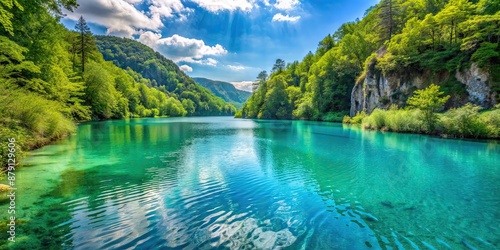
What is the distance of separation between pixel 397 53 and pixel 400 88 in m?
6.83

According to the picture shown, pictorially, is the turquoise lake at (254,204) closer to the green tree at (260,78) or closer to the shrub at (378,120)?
the shrub at (378,120)

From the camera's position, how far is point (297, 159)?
16.1 metres

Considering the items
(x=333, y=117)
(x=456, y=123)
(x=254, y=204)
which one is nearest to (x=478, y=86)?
(x=456, y=123)

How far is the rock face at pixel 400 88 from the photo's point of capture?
31.1 meters

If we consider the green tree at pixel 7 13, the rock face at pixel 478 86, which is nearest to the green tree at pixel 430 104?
the rock face at pixel 478 86

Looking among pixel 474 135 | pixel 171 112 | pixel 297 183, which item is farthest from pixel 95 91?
pixel 171 112

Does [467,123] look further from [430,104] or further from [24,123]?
[24,123]

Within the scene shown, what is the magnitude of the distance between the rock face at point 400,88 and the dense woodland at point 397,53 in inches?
33.2

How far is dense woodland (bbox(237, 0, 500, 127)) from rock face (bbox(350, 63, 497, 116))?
2.77ft

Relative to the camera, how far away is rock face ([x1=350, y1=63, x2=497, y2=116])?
1224 inches

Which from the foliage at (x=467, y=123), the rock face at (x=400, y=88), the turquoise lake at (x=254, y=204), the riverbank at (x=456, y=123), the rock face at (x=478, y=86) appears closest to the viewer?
the turquoise lake at (x=254, y=204)

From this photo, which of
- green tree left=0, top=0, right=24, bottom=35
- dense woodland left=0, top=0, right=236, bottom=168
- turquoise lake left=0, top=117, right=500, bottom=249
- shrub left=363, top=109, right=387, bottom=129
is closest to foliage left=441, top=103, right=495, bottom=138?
shrub left=363, top=109, right=387, bottom=129

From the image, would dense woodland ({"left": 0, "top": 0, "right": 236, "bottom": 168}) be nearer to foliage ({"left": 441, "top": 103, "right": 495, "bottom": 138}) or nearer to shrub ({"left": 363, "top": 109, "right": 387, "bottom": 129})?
foliage ({"left": 441, "top": 103, "right": 495, "bottom": 138})

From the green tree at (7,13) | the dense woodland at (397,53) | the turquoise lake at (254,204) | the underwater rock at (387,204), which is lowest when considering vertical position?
the underwater rock at (387,204)
